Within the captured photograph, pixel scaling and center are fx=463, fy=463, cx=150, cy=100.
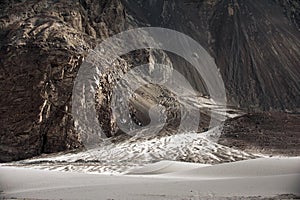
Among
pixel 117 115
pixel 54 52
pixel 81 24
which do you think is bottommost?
pixel 117 115

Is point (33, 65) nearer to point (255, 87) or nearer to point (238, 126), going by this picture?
point (238, 126)

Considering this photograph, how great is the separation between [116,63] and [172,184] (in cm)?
2225

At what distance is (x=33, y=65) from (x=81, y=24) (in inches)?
408

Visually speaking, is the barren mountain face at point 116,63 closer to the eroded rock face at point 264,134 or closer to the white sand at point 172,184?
the eroded rock face at point 264,134

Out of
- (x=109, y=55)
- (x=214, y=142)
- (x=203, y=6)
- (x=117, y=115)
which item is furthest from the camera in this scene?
(x=203, y=6)

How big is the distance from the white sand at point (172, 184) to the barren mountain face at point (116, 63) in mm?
13094

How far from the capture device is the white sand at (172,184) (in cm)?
884

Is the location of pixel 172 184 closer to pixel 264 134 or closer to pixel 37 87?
pixel 264 134

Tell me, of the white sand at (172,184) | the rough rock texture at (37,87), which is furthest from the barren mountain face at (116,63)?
the white sand at (172,184)

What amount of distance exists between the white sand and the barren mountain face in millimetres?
13094

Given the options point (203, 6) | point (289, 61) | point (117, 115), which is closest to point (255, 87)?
point (289, 61)

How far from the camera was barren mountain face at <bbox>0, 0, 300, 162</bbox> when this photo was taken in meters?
24.9

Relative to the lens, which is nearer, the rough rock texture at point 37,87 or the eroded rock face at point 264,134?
the eroded rock face at point 264,134

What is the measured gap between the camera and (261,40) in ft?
172
